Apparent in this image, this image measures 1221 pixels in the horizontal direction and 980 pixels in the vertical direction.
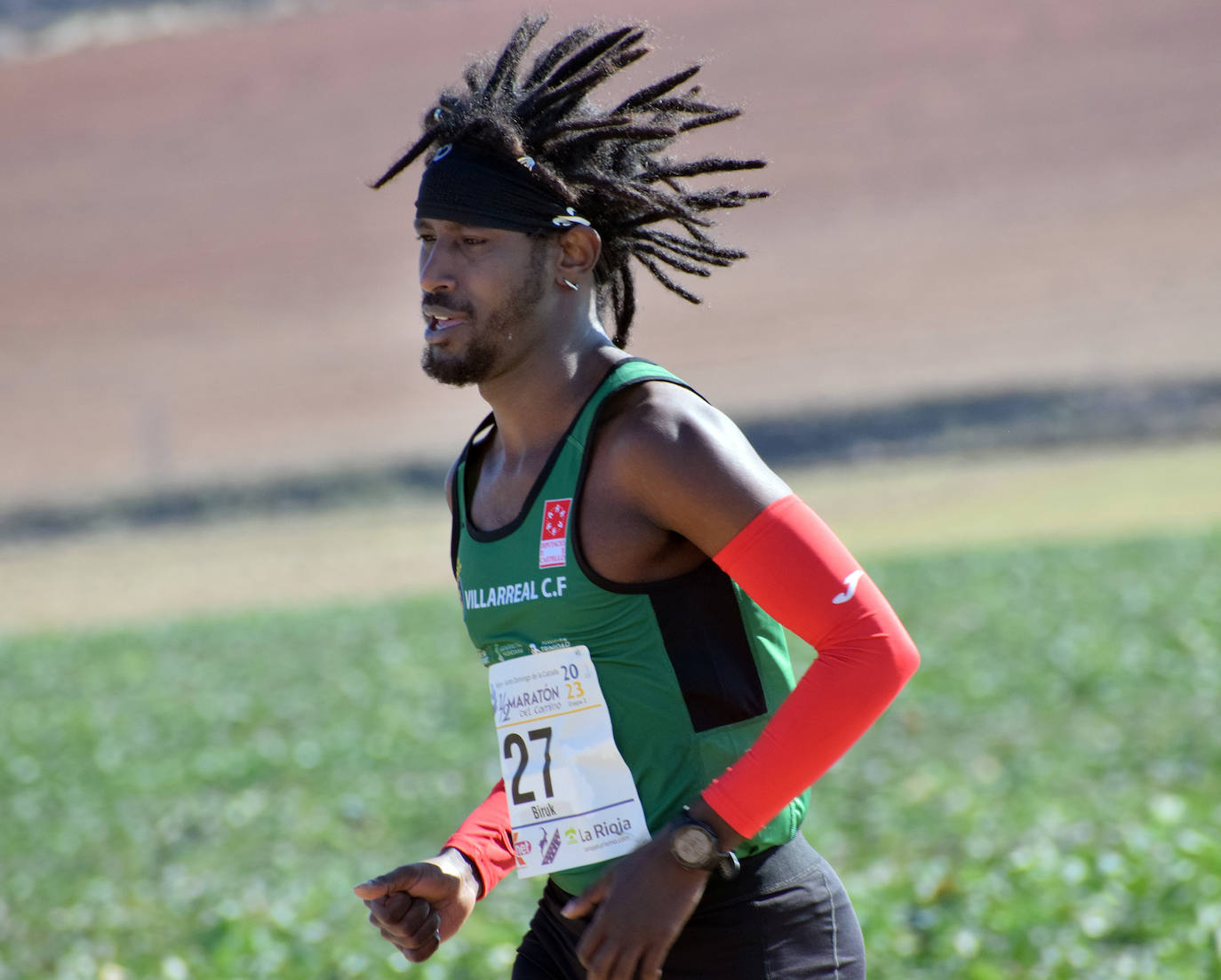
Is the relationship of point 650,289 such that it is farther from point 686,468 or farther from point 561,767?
point 686,468

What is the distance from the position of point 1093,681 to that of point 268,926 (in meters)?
5.53

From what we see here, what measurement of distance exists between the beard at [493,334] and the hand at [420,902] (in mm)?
801

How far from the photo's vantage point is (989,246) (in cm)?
3869

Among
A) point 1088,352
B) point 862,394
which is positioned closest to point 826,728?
point 862,394

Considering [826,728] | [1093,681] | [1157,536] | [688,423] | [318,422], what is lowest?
[318,422]

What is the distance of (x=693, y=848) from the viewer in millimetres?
2086

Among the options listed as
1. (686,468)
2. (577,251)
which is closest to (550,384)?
(577,251)

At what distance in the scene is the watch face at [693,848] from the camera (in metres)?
2.08

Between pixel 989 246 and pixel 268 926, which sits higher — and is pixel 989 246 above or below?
below

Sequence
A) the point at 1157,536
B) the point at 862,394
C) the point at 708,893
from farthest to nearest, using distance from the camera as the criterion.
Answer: the point at 862,394
the point at 1157,536
the point at 708,893

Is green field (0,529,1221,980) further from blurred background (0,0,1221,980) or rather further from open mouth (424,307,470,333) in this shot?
open mouth (424,307,470,333)

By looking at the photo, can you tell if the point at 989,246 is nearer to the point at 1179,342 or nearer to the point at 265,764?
the point at 1179,342

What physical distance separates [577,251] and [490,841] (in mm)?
1034

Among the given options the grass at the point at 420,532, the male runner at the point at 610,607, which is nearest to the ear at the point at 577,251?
the male runner at the point at 610,607
